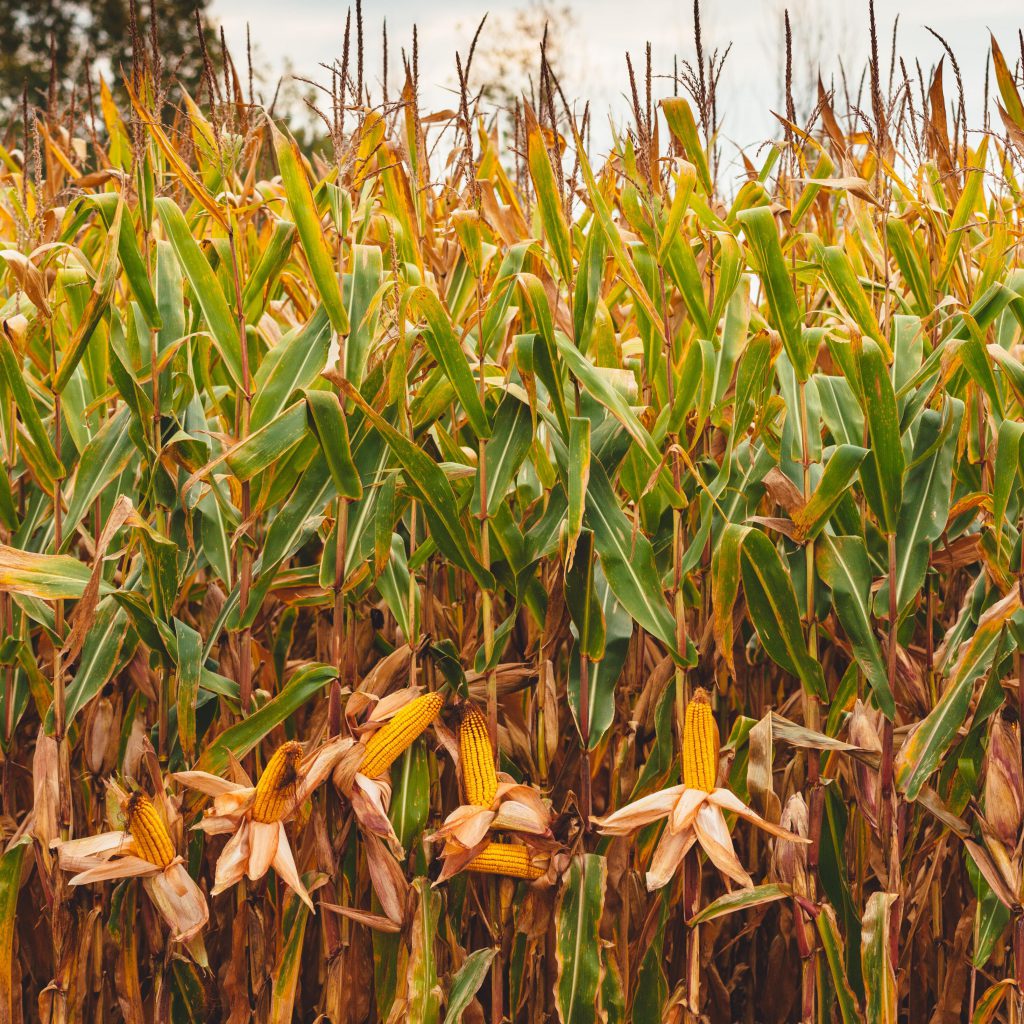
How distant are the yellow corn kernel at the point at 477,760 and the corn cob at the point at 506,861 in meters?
0.11

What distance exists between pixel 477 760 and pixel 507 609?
1.50ft

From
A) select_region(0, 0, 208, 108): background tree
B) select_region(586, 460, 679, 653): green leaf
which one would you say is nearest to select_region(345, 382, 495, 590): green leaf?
select_region(586, 460, 679, 653): green leaf

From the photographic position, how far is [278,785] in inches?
68.6

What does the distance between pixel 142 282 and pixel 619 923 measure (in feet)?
5.04

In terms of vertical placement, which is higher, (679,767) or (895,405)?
(895,405)

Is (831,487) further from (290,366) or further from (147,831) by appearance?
(147,831)

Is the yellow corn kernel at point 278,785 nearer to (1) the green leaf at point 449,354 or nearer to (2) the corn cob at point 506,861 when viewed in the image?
(2) the corn cob at point 506,861

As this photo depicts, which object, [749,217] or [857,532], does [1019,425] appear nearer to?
[857,532]

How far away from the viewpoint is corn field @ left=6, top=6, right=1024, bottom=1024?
1789 millimetres

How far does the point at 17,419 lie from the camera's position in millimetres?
2098

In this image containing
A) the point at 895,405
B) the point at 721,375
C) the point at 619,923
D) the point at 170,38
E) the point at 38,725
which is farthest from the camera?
the point at 170,38

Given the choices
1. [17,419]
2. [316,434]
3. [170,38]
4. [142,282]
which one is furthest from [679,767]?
[170,38]

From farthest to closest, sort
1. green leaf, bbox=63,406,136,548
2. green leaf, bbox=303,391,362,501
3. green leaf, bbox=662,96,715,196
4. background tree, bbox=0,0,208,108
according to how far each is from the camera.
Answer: background tree, bbox=0,0,208,108 → green leaf, bbox=662,96,715,196 → green leaf, bbox=63,406,136,548 → green leaf, bbox=303,391,362,501

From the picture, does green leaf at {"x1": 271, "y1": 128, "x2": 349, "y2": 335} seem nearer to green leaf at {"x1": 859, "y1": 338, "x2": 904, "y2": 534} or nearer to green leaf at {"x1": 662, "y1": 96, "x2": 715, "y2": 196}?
green leaf at {"x1": 662, "y1": 96, "x2": 715, "y2": 196}
